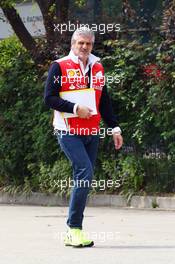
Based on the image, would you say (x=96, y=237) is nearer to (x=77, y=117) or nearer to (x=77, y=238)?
(x=77, y=238)

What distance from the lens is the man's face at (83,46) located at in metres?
7.71

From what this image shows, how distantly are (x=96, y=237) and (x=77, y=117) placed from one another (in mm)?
1622

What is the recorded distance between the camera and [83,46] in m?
7.73

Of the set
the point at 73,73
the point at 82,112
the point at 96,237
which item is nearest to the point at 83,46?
the point at 73,73

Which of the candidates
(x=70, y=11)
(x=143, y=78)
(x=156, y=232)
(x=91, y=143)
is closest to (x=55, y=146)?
(x=143, y=78)

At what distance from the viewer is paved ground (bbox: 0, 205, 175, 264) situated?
722 cm

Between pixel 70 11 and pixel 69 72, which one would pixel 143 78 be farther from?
pixel 69 72

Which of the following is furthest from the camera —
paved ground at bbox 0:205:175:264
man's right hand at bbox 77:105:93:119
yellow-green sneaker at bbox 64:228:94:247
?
yellow-green sneaker at bbox 64:228:94:247

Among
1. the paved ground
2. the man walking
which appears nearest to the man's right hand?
the man walking

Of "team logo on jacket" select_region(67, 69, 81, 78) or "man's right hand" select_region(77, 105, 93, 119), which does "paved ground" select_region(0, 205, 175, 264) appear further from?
"team logo on jacket" select_region(67, 69, 81, 78)

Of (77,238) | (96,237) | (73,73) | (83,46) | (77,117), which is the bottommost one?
(96,237)

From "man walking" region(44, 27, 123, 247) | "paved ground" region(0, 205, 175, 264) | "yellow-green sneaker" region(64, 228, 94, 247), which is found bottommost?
"paved ground" region(0, 205, 175, 264)

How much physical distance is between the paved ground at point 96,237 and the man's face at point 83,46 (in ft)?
5.70

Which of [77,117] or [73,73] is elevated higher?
[73,73]
